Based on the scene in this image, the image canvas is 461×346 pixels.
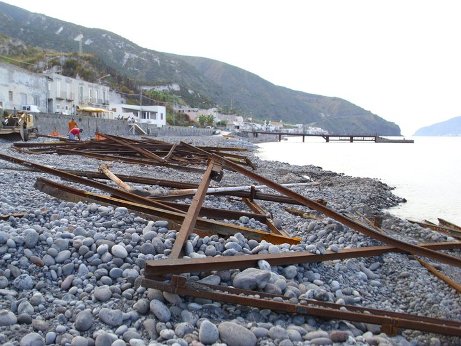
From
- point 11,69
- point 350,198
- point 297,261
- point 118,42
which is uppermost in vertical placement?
point 118,42

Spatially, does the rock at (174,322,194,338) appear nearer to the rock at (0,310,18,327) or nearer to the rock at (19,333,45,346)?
the rock at (19,333,45,346)

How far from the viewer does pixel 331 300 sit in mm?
3539

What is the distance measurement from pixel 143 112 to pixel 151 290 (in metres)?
78.1

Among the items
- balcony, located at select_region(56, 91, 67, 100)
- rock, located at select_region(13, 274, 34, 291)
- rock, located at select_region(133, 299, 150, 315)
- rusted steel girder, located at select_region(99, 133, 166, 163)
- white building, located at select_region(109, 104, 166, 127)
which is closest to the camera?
rock, located at select_region(133, 299, 150, 315)

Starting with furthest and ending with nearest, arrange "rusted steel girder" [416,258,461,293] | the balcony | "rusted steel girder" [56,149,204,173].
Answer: the balcony < "rusted steel girder" [56,149,204,173] < "rusted steel girder" [416,258,461,293]

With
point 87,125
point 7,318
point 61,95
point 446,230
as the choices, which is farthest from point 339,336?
point 61,95

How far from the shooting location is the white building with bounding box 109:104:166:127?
74.8 m

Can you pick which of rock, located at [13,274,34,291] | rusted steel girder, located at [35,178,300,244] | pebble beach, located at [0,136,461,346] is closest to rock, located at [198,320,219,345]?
pebble beach, located at [0,136,461,346]

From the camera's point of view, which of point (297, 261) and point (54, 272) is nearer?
point (54, 272)

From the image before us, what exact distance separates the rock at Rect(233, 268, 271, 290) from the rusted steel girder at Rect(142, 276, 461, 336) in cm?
11

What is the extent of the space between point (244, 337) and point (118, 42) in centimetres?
19324

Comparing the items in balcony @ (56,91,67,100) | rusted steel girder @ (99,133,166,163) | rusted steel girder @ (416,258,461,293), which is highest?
balcony @ (56,91,67,100)

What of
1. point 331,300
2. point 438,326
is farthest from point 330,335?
point 438,326

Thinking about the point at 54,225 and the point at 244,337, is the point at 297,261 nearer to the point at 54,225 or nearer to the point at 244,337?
the point at 244,337
